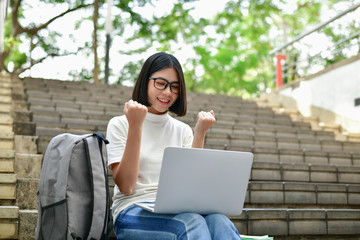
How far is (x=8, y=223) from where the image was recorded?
8.00ft

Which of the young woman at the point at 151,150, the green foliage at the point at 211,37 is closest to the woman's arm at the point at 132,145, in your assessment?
the young woman at the point at 151,150

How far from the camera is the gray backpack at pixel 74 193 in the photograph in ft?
5.47

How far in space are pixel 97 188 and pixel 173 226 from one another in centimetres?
34

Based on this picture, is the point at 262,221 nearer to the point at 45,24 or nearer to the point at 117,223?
the point at 117,223

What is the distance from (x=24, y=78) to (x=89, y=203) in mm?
6428

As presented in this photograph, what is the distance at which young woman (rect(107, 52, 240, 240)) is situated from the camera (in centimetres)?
168

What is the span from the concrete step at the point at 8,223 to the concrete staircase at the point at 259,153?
0.04 ft

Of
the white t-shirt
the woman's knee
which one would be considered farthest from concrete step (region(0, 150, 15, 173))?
the woman's knee

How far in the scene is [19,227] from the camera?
2.44m

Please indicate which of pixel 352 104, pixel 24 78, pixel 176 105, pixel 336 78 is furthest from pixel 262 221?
pixel 24 78

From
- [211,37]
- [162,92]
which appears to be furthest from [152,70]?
[211,37]

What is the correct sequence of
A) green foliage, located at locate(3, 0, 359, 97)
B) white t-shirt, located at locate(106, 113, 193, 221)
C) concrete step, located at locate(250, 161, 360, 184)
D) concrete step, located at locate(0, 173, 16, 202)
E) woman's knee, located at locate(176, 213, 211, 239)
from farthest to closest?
1. green foliage, located at locate(3, 0, 359, 97)
2. concrete step, located at locate(250, 161, 360, 184)
3. concrete step, located at locate(0, 173, 16, 202)
4. white t-shirt, located at locate(106, 113, 193, 221)
5. woman's knee, located at locate(176, 213, 211, 239)

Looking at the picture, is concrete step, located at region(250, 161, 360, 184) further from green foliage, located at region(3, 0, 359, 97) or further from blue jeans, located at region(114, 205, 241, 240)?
green foliage, located at region(3, 0, 359, 97)

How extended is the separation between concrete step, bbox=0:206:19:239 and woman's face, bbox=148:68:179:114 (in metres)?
1.11
